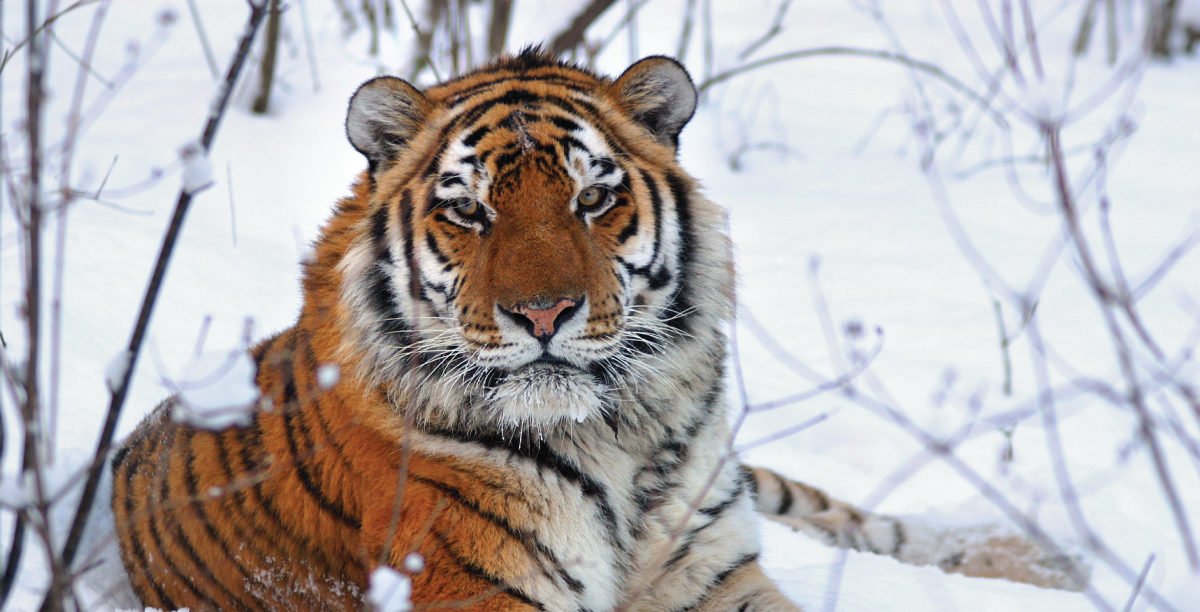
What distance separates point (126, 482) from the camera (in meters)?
2.44

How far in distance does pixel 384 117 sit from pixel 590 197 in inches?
17.1

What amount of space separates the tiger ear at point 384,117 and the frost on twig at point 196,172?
3.17ft

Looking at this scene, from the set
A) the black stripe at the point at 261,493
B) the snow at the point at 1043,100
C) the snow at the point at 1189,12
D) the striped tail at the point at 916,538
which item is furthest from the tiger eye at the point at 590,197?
the snow at the point at 1189,12

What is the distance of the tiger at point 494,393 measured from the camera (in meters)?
2.04

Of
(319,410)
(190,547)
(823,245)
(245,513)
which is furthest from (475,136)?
(823,245)

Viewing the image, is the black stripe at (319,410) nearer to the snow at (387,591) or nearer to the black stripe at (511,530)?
the black stripe at (511,530)

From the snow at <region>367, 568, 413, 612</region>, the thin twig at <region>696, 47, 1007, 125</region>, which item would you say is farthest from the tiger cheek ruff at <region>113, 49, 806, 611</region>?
the thin twig at <region>696, 47, 1007, 125</region>

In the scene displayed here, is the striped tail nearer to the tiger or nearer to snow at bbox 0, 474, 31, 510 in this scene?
the tiger

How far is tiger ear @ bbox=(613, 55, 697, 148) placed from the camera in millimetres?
2352

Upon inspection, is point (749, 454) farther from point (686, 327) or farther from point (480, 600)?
point (480, 600)

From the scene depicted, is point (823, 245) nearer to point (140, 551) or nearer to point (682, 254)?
point (682, 254)

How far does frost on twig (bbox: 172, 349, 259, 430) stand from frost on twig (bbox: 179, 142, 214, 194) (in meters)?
0.19

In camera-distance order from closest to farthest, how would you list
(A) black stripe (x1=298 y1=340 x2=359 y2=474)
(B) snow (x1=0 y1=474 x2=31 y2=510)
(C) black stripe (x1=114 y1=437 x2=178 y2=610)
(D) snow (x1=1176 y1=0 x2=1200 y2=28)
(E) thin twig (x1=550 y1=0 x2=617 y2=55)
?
(B) snow (x1=0 y1=474 x2=31 y2=510), (A) black stripe (x1=298 y1=340 x2=359 y2=474), (C) black stripe (x1=114 y1=437 x2=178 y2=610), (E) thin twig (x1=550 y1=0 x2=617 y2=55), (D) snow (x1=1176 y1=0 x2=1200 y2=28)

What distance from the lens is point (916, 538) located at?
332 centimetres
